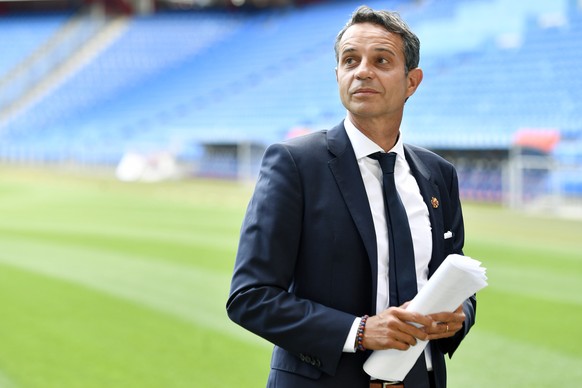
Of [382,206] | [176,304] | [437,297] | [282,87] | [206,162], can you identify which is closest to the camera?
[437,297]

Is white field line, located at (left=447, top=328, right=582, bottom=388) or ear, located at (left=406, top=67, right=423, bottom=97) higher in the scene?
ear, located at (left=406, top=67, right=423, bottom=97)

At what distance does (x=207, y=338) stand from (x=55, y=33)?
28.3 meters

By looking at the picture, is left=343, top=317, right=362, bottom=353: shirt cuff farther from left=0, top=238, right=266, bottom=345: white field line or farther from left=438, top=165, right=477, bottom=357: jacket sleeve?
left=0, top=238, right=266, bottom=345: white field line

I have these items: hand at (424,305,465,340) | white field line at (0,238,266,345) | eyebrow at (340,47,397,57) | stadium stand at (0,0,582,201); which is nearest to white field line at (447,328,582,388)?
white field line at (0,238,266,345)

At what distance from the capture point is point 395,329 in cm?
205

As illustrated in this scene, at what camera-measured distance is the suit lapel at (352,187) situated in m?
2.16

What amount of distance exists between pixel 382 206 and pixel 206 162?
19.2 meters

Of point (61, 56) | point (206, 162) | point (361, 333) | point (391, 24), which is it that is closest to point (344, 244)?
point (361, 333)

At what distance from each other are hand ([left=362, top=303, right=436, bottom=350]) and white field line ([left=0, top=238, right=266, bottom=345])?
421cm

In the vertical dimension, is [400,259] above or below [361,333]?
above

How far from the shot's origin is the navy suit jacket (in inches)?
83.3

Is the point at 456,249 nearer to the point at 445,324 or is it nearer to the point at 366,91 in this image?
the point at 445,324

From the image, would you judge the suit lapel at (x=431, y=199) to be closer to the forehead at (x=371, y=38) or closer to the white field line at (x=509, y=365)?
the forehead at (x=371, y=38)

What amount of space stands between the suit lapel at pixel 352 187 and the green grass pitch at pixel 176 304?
318 cm
